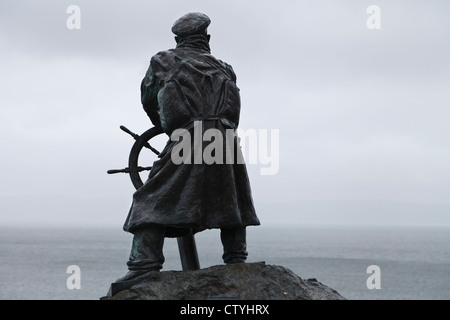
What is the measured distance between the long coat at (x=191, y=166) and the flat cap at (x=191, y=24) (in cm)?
13

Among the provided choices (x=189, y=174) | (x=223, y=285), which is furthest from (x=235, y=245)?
(x=189, y=174)

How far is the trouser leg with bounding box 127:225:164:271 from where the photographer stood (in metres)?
8.02

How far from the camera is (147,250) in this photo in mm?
8055

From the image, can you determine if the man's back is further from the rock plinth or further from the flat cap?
the rock plinth

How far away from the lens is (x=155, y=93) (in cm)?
853

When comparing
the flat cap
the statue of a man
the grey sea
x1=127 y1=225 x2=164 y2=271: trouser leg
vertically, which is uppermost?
the flat cap

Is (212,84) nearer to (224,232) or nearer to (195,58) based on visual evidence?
Result: (195,58)

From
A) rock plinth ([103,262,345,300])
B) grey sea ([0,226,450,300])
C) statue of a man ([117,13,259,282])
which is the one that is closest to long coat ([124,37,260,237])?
statue of a man ([117,13,259,282])

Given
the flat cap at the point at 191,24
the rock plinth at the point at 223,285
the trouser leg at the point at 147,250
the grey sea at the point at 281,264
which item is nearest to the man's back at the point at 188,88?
the flat cap at the point at 191,24

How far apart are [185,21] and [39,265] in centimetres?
6556

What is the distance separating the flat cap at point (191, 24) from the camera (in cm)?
869

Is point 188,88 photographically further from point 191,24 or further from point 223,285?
point 223,285

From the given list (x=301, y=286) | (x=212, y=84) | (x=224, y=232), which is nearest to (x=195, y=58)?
(x=212, y=84)

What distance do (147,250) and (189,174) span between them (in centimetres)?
72
